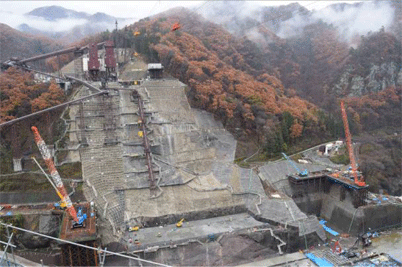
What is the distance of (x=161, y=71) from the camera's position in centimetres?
5166

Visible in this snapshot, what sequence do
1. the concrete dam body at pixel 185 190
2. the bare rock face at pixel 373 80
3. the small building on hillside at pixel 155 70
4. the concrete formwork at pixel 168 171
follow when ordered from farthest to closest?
the bare rock face at pixel 373 80, the small building on hillside at pixel 155 70, the concrete formwork at pixel 168 171, the concrete dam body at pixel 185 190

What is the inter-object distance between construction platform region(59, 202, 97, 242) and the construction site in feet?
0.29

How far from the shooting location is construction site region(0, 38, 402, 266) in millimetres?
30188

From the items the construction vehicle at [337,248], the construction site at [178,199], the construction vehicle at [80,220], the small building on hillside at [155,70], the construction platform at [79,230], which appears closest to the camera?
the construction platform at [79,230]

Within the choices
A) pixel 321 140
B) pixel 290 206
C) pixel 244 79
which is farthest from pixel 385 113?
pixel 290 206

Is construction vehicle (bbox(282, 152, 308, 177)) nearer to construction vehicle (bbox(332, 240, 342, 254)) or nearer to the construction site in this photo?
the construction site

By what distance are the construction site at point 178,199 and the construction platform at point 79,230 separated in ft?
0.29

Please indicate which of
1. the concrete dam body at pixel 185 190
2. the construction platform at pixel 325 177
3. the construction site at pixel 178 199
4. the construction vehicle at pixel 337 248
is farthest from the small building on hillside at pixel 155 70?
the construction vehicle at pixel 337 248

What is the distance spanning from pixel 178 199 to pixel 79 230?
11097mm

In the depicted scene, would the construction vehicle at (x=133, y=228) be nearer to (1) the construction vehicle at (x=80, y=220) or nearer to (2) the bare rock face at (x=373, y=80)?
(1) the construction vehicle at (x=80, y=220)

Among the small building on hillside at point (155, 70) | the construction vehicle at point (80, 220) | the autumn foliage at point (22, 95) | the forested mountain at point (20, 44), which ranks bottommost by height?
the construction vehicle at point (80, 220)

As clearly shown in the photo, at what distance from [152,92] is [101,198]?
19.0m

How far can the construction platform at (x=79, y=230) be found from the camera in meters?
27.5

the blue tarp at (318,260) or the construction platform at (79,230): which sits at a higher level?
the construction platform at (79,230)
